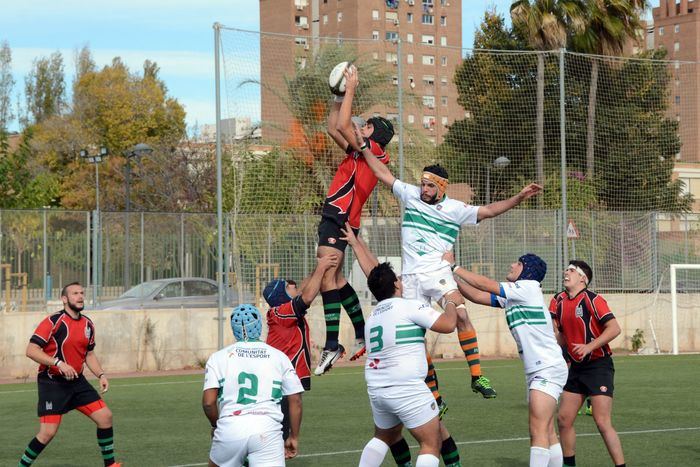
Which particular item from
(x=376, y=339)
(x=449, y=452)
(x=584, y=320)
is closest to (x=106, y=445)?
(x=449, y=452)

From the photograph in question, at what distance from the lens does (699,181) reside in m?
61.3

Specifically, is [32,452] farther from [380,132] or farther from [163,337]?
[163,337]

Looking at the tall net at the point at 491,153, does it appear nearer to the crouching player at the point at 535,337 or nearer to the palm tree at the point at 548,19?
the palm tree at the point at 548,19

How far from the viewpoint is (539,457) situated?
9.96 metres

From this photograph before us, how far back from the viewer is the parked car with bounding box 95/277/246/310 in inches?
998

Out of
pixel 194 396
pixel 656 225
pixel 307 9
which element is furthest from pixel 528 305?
pixel 307 9

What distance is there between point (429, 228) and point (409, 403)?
217cm

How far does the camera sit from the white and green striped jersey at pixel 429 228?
416 inches

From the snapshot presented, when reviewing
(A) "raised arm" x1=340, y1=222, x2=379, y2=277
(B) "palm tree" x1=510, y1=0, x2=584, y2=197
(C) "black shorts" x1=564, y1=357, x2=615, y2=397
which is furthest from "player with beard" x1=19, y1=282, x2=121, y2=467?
(B) "palm tree" x1=510, y1=0, x2=584, y2=197

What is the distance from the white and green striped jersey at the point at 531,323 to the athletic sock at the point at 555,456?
741mm

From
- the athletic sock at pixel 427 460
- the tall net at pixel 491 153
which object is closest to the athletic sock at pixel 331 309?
the athletic sock at pixel 427 460

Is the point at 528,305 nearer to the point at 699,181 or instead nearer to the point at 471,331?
the point at 471,331

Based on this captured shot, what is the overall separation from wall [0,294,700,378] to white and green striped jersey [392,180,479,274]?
15.1 meters

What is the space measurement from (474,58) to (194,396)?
13.6 meters
